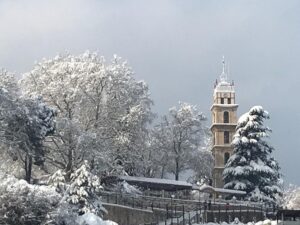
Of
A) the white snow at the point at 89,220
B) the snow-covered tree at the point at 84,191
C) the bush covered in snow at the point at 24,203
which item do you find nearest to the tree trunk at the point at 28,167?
the snow-covered tree at the point at 84,191

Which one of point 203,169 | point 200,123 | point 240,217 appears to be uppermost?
point 200,123

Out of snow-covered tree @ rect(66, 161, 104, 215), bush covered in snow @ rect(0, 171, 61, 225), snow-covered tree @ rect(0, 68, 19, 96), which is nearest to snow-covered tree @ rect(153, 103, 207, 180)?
snow-covered tree @ rect(0, 68, 19, 96)

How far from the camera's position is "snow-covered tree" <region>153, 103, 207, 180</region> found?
217ft

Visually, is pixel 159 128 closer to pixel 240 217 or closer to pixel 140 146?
pixel 140 146

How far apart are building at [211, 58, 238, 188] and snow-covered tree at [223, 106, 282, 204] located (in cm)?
1663

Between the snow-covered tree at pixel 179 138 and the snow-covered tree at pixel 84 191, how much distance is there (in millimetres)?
29391

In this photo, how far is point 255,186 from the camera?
5866cm

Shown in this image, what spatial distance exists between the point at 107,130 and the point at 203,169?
696 inches

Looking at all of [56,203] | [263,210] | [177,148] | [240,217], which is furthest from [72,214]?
[177,148]

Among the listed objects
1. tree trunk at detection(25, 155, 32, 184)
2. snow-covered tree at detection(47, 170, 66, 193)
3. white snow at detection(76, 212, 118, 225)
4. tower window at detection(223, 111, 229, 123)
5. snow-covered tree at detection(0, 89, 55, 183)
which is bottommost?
white snow at detection(76, 212, 118, 225)

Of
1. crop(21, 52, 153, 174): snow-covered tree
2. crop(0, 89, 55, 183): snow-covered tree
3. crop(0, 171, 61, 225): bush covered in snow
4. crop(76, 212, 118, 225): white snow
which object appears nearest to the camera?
crop(0, 171, 61, 225): bush covered in snow

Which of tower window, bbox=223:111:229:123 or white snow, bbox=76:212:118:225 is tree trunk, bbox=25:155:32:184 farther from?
tower window, bbox=223:111:229:123

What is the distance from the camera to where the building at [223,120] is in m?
78.7

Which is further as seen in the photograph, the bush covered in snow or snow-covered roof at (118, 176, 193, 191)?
snow-covered roof at (118, 176, 193, 191)
